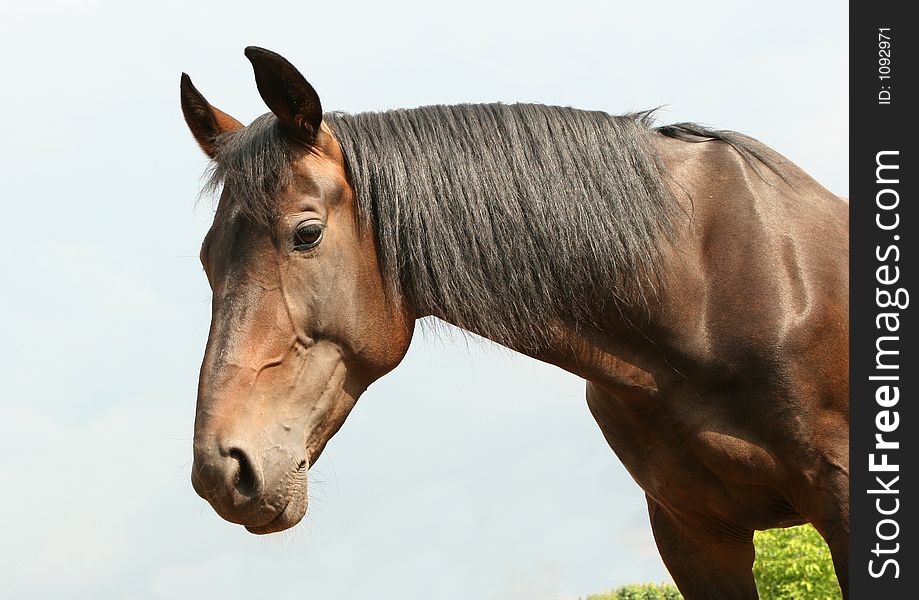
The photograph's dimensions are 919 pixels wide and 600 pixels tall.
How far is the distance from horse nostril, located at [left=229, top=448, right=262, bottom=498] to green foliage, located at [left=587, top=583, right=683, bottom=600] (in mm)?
16032

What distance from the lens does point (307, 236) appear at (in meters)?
3.98

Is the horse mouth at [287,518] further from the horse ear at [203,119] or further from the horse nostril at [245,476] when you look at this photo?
the horse ear at [203,119]

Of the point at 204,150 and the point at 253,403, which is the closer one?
the point at 253,403

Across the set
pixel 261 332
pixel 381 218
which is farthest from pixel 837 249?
pixel 261 332

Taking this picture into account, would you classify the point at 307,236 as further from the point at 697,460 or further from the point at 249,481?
the point at 697,460

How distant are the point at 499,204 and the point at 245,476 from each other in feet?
4.88

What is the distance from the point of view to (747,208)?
454 cm

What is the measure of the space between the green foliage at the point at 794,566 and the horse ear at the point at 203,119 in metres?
11.5

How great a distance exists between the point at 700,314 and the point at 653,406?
1.51 ft

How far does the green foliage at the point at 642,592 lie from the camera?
18891 millimetres

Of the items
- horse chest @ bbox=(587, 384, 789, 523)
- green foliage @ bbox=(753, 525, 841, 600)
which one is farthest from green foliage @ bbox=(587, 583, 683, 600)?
horse chest @ bbox=(587, 384, 789, 523)

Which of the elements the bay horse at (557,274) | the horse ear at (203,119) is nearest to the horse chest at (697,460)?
the bay horse at (557,274)

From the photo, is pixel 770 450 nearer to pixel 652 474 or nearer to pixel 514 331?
pixel 652 474

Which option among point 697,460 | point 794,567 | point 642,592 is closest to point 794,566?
point 794,567
